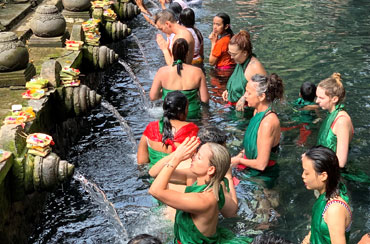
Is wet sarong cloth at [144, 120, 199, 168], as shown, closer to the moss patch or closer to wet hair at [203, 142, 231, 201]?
wet hair at [203, 142, 231, 201]

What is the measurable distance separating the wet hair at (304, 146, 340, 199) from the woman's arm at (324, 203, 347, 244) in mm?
110

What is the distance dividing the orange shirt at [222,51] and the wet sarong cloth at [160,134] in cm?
407

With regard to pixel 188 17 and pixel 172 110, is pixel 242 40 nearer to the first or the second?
pixel 172 110

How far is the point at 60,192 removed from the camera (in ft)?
21.8

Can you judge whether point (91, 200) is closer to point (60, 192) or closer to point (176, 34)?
point (60, 192)

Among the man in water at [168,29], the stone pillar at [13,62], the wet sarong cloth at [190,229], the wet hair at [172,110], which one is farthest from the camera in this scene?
the man in water at [168,29]

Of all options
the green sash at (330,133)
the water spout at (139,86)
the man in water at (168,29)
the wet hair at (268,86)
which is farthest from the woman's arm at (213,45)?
the green sash at (330,133)

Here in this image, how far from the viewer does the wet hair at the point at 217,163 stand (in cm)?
383

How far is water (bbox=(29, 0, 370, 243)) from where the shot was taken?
5.81 metres

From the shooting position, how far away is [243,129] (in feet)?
26.1

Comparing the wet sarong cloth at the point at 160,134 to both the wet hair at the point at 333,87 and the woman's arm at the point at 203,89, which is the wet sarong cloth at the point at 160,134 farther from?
the woman's arm at the point at 203,89

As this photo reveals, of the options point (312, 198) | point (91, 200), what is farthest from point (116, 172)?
point (312, 198)

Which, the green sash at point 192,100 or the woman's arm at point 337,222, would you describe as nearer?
the woman's arm at point 337,222

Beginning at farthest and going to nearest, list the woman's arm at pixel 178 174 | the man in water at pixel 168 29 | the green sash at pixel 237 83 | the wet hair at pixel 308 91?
the man in water at pixel 168 29 → the wet hair at pixel 308 91 → the green sash at pixel 237 83 → the woman's arm at pixel 178 174
